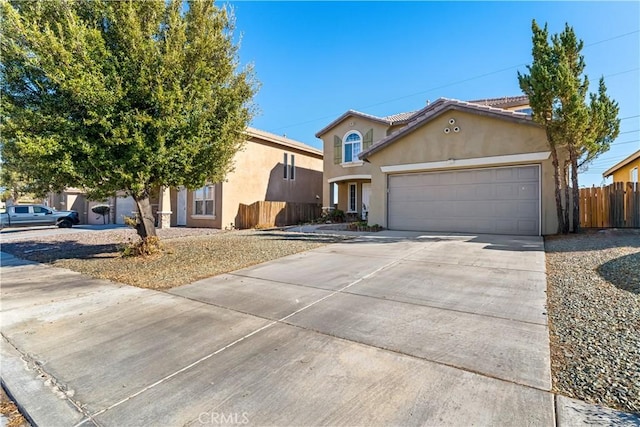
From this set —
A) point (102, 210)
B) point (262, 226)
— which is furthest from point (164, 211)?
point (102, 210)

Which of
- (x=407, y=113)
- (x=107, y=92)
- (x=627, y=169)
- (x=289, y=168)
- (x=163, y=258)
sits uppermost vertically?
(x=407, y=113)

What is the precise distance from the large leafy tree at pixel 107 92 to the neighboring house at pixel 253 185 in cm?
772

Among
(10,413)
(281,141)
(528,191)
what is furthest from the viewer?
(281,141)

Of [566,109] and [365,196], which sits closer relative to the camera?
[566,109]

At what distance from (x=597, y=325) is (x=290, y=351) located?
135 inches

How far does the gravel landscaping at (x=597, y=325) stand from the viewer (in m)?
2.52

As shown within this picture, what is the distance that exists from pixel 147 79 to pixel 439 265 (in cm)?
756

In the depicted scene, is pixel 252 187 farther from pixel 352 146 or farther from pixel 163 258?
pixel 163 258

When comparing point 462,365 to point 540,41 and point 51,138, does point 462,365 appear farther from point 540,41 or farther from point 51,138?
point 540,41

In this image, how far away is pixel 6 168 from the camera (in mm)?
7887

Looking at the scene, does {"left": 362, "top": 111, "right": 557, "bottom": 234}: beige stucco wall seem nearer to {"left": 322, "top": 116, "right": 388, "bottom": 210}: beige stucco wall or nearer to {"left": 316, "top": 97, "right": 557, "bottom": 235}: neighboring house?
{"left": 316, "top": 97, "right": 557, "bottom": 235}: neighboring house

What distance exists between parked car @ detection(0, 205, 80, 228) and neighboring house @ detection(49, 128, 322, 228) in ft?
8.40

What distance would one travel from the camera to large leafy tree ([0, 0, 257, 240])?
6523mm

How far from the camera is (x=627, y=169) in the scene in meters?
19.2
